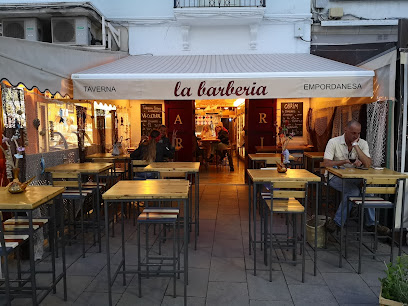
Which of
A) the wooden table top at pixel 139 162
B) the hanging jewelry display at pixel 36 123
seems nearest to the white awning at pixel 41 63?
the hanging jewelry display at pixel 36 123

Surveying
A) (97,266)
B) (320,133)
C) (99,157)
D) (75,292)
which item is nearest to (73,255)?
(97,266)

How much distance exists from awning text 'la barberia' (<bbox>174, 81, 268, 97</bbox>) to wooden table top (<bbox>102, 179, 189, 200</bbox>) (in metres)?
1.78

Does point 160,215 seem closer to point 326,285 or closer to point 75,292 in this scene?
point 75,292

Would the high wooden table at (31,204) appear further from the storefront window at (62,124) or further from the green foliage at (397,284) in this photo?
the green foliage at (397,284)

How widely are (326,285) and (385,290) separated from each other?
1.05 metres

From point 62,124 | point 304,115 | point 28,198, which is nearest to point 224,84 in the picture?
point 62,124

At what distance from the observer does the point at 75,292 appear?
3561mm

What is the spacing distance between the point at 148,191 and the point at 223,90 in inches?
95.1

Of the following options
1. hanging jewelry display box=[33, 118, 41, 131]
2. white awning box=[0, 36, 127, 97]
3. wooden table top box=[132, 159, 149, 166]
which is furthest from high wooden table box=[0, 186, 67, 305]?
wooden table top box=[132, 159, 149, 166]

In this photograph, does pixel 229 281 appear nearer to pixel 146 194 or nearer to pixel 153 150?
pixel 146 194

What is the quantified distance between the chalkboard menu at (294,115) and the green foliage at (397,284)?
7326 millimetres

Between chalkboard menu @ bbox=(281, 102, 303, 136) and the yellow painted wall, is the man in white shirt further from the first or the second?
the yellow painted wall

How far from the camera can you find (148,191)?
11.2 feet

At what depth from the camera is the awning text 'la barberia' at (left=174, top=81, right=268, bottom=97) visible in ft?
17.1
